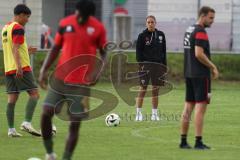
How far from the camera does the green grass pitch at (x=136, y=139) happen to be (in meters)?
12.3

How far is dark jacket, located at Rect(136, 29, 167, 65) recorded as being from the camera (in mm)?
18250

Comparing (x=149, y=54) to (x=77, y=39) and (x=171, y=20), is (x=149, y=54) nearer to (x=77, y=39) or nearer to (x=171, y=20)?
(x=77, y=39)

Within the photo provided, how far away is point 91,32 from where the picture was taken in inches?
424

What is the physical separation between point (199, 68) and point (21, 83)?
3.61m

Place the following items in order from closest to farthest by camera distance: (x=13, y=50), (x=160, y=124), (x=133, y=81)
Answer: (x=13, y=50) → (x=160, y=124) → (x=133, y=81)

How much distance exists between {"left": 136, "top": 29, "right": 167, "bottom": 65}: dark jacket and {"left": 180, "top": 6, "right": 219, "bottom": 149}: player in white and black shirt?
515cm

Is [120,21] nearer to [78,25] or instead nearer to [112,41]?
[112,41]

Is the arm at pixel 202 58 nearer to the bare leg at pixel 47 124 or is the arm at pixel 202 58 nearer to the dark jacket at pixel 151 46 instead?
the bare leg at pixel 47 124

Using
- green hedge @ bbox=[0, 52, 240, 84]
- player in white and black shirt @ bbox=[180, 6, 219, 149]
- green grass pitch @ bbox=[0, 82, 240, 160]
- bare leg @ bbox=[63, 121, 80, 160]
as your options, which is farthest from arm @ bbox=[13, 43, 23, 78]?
green hedge @ bbox=[0, 52, 240, 84]

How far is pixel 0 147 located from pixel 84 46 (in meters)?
3.11

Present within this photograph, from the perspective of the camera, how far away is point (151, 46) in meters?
→ 18.2

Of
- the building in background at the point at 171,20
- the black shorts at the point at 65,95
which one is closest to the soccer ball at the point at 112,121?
the black shorts at the point at 65,95

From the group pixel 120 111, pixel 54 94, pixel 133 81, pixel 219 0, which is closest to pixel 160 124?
pixel 120 111

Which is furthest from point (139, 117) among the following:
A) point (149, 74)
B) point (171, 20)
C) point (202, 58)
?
point (171, 20)
